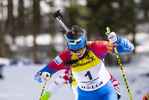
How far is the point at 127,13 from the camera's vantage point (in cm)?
1936

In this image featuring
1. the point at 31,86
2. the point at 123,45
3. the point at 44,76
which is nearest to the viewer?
the point at 123,45

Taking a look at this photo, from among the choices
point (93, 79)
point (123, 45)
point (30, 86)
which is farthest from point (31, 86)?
point (123, 45)

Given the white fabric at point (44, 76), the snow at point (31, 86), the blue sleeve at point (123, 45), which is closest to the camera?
the blue sleeve at point (123, 45)

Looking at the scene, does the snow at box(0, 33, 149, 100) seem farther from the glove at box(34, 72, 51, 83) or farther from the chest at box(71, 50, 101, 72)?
the chest at box(71, 50, 101, 72)

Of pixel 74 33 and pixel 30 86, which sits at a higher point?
pixel 30 86

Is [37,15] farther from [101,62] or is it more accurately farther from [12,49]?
[101,62]

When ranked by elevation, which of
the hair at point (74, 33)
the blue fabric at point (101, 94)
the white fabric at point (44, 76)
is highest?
the hair at point (74, 33)

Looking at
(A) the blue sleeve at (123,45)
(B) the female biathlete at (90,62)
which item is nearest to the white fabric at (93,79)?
(B) the female biathlete at (90,62)

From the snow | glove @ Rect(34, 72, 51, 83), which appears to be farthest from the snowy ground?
glove @ Rect(34, 72, 51, 83)

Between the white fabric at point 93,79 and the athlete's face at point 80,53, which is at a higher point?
the athlete's face at point 80,53

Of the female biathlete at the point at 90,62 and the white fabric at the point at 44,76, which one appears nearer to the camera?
the female biathlete at the point at 90,62

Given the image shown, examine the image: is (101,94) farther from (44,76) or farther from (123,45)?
(44,76)

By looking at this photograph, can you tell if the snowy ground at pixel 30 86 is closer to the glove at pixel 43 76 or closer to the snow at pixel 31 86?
the snow at pixel 31 86

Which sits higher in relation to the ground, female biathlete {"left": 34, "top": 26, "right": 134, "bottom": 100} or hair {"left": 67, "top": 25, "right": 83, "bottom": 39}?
hair {"left": 67, "top": 25, "right": 83, "bottom": 39}
